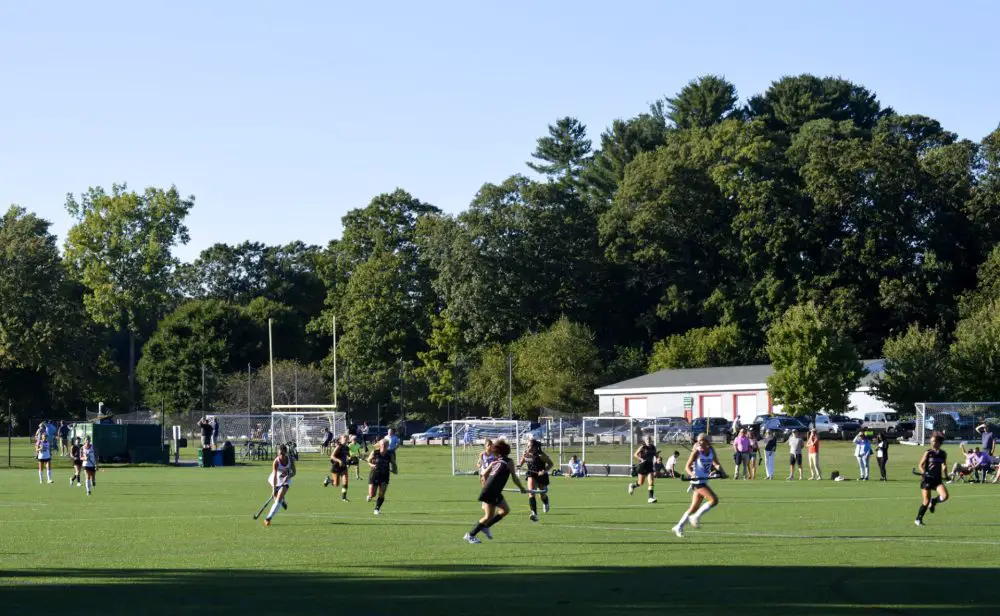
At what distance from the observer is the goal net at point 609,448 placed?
Result: 155 feet

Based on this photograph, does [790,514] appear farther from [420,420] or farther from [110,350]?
[110,350]

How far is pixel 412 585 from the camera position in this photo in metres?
15.4

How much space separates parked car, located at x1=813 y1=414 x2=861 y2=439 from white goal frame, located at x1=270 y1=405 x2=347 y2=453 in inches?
1000

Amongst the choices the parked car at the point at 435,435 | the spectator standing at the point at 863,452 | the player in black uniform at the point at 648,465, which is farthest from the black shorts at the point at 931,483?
the parked car at the point at 435,435

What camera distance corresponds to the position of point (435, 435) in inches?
3403

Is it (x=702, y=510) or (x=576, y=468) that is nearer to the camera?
(x=702, y=510)

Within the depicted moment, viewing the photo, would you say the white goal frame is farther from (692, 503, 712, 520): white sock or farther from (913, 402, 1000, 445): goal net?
(692, 503, 712, 520): white sock

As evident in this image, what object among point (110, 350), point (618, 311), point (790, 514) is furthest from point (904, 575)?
point (110, 350)

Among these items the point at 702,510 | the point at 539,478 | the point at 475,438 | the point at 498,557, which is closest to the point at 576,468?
the point at 475,438

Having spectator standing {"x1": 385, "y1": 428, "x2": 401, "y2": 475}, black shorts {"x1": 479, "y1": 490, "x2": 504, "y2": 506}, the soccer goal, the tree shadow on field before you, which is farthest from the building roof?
the tree shadow on field

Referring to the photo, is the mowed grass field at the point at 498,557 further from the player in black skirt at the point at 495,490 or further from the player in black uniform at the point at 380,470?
the player in black uniform at the point at 380,470

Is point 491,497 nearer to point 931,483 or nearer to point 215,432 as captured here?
point 931,483

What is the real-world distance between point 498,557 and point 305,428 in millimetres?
53213

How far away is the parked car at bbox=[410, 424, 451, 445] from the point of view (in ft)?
282
